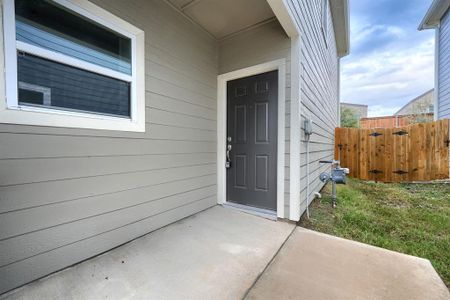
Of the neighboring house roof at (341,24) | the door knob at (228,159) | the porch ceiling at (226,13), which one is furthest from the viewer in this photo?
the neighboring house roof at (341,24)

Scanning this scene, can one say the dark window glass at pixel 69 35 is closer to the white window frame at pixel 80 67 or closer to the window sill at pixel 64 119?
the white window frame at pixel 80 67

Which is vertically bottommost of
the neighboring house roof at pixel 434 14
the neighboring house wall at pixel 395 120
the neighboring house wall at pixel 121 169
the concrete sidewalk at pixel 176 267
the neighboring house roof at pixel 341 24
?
the concrete sidewalk at pixel 176 267

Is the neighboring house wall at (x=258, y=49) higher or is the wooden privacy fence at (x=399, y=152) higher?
the neighboring house wall at (x=258, y=49)

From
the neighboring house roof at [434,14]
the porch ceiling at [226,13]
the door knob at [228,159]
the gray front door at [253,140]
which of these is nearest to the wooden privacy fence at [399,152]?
the neighboring house roof at [434,14]

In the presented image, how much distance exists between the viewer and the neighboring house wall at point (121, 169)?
138 centimetres

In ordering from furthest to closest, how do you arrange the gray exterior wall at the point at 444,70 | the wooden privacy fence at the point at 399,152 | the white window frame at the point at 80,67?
the gray exterior wall at the point at 444,70
the wooden privacy fence at the point at 399,152
the white window frame at the point at 80,67

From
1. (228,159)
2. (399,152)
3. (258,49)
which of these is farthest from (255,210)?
(399,152)

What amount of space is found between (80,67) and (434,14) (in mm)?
10179

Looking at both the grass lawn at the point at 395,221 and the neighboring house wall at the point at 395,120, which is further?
the neighboring house wall at the point at 395,120

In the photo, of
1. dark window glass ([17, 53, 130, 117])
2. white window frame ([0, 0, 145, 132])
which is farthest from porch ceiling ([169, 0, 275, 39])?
dark window glass ([17, 53, 130, 117])

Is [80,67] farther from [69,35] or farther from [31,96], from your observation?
[31,96]

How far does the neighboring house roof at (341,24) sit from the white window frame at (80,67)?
6.05m

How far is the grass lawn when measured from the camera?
6.63ft

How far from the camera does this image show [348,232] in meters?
2.34
